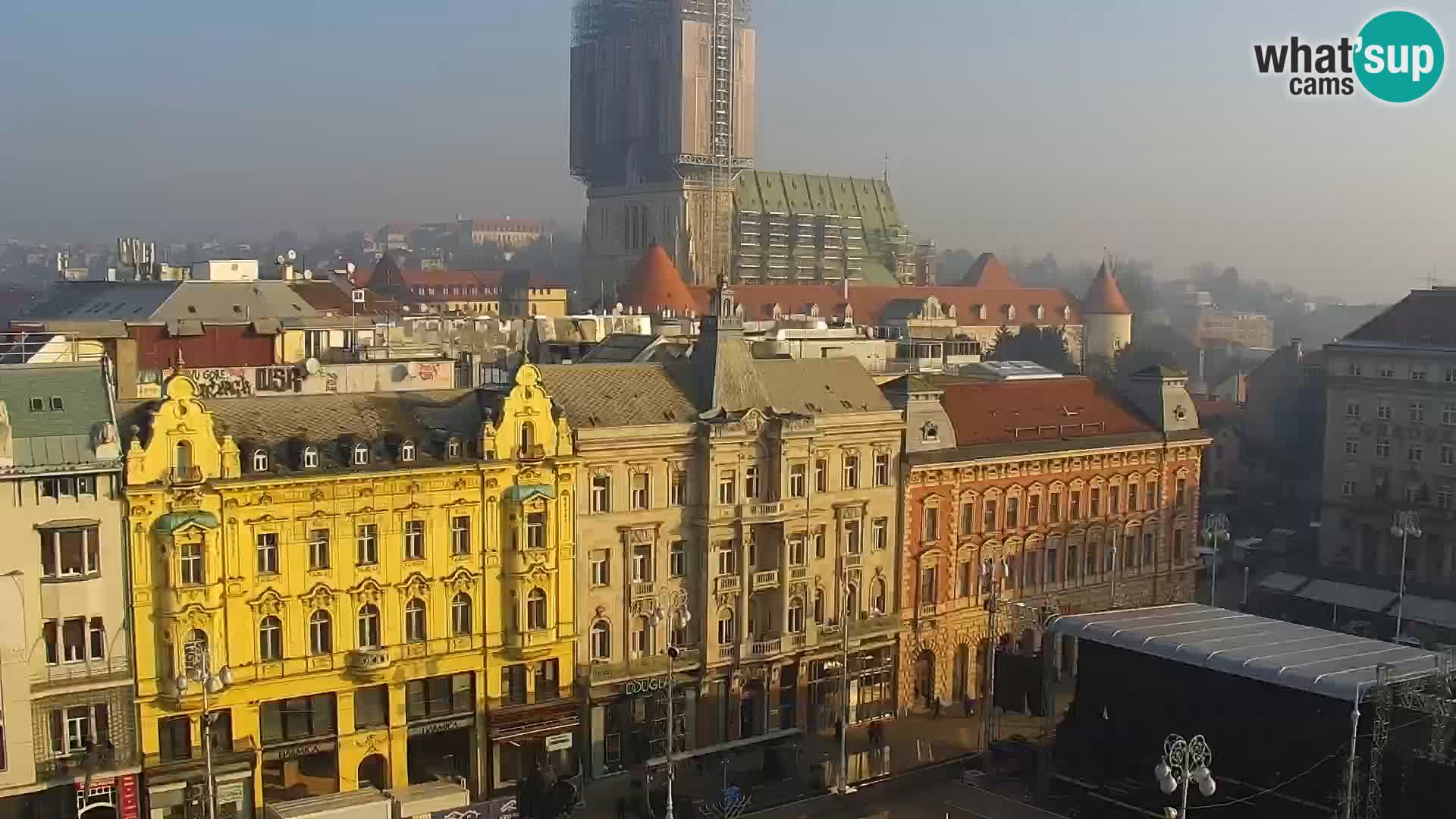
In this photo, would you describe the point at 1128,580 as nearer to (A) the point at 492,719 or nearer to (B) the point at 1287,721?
(B) the point at 1287,721

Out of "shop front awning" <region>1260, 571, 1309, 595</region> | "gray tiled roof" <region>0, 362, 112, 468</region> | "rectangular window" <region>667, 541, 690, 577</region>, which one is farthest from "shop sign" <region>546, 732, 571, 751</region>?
"shop front awning" <region>1260, 571, 1309, 595</region>

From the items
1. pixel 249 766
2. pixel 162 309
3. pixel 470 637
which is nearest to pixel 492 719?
pixel 470 637

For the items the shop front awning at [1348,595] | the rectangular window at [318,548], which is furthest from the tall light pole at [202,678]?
the shop front awning at [1348,595]

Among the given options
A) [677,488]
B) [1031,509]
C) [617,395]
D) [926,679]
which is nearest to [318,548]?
[617,395]

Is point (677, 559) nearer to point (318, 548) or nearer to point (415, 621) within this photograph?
point (415, 621)

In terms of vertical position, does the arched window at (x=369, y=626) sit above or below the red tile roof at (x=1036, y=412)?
below

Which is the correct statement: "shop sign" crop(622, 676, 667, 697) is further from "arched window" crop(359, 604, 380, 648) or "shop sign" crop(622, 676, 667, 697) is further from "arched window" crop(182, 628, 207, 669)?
"arched window" crop(182, 628, 207, 669)

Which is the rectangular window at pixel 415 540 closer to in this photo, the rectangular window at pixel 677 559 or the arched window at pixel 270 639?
the arched window at pixel 270 639
